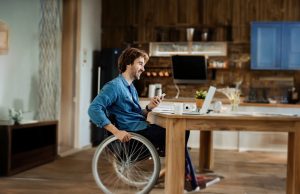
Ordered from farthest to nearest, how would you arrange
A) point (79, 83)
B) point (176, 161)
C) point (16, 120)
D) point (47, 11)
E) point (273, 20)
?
1. point (273, 20)
2. point (79, 83)
3. point (47, 11)
4. point (16, 120)
5. point (176, 161)

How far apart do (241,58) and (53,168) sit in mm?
3978

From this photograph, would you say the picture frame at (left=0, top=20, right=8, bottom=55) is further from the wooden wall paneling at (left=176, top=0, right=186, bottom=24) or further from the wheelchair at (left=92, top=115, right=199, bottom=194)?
the wooden wall paneling at (left=176, top=0, right=186, bottom=24)

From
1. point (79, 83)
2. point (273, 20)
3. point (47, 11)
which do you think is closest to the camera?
point (47, 11)

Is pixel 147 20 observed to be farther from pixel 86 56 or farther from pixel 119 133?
pixel 119 133

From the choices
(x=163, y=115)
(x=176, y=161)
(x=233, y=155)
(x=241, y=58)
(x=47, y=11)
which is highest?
(x=47, y=11)

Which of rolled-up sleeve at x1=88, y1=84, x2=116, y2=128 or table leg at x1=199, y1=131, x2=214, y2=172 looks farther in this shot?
table leg at x1=199, y1=131, x2=214, y2=172

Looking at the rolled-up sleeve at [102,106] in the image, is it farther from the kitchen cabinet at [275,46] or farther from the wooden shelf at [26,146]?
the kitchen cabinet at [275,46]

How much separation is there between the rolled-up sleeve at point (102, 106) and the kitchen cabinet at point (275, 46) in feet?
15.1

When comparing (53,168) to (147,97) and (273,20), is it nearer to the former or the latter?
(147,97)

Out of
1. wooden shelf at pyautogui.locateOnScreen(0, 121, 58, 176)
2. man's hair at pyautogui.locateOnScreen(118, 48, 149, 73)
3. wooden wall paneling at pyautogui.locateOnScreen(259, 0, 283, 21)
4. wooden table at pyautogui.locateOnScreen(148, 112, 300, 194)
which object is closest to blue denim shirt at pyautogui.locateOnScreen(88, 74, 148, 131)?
man's hair at pyautogui.locateOnScreen(118, 48, 149, 73)

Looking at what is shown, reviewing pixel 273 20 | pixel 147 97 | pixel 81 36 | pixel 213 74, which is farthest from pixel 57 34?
pixel 273 20

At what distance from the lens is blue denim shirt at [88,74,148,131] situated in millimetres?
3184

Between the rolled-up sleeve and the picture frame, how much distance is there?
90.1 inches

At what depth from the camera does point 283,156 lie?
637 centimetres
